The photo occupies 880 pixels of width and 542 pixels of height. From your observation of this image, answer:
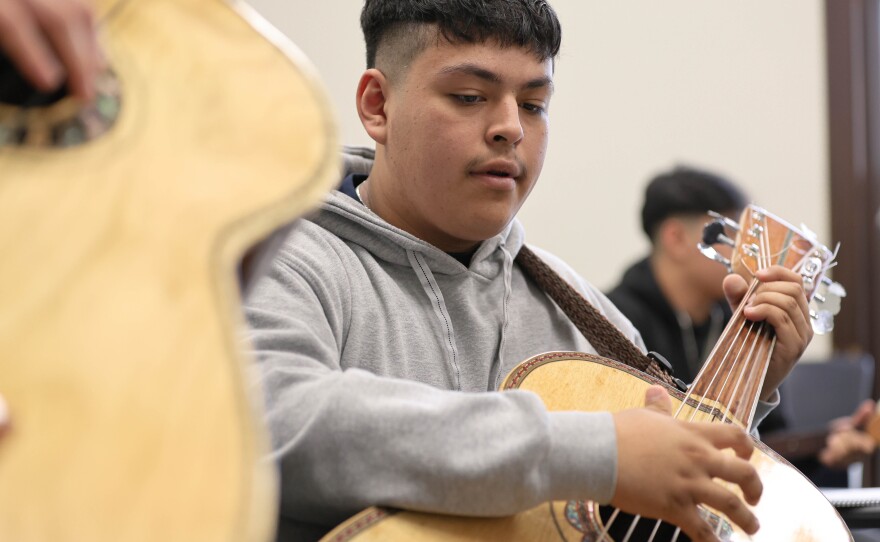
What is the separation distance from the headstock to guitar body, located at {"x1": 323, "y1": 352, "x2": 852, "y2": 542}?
0.31 meters

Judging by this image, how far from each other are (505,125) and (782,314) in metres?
0.44

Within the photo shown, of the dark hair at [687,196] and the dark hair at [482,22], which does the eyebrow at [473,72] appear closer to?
the dark hair at [482,22]

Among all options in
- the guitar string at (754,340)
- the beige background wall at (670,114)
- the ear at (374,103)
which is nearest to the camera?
the guitar string at (754,340)

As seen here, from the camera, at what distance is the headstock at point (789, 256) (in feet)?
4.30

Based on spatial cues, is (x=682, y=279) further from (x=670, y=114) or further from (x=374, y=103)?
(x=374, y=103)

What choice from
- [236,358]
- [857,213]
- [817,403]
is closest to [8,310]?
[236,358]

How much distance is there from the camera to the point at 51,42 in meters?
0.47

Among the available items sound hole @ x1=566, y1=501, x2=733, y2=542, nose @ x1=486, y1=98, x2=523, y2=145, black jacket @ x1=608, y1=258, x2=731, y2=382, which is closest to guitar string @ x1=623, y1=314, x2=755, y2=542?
sound hole @ x1=566, y1=501, x2=733, y2=542

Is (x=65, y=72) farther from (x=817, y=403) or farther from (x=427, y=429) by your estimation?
(x=817, y=403)

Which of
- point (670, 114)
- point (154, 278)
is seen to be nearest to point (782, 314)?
point (154, 278)

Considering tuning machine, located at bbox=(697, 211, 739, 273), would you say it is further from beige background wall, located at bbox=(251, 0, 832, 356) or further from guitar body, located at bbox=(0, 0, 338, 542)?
beige background wall, located at bbox=(251, 0, 832, 356)

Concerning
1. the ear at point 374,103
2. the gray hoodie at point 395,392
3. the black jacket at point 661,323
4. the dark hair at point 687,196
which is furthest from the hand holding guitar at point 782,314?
the dark hair at point 687,196

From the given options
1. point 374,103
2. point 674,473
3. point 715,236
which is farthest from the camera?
point 715,236

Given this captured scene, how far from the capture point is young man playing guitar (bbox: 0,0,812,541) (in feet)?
2.52
